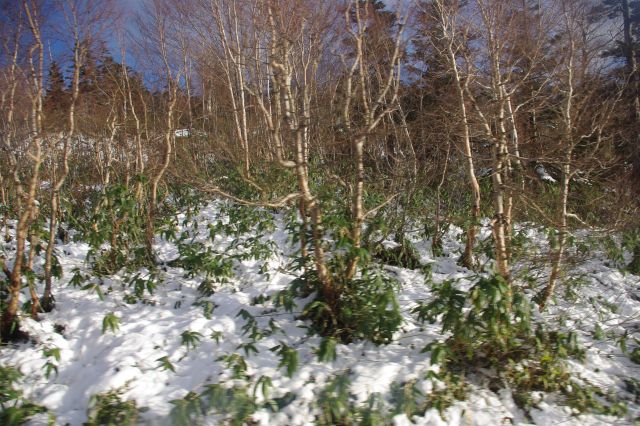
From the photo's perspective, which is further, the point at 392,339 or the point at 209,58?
the point at 209,58

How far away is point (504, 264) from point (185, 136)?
874 centimetres

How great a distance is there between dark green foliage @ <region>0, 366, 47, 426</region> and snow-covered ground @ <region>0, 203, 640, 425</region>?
7 centimetres

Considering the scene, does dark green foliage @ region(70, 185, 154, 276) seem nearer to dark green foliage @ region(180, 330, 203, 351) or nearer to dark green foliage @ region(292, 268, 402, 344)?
dark green foliage @ region(180, 330, 203, 351)

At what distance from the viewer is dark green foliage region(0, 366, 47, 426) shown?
2488mm

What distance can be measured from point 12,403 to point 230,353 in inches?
60.5

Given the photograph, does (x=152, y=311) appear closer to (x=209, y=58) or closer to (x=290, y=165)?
(x=290, y=165)

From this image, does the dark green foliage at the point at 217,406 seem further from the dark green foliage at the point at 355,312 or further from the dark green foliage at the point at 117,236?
the dark green foliage at the point at 117,236

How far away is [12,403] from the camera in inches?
110

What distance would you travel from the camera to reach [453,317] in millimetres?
3021

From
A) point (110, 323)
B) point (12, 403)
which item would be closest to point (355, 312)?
point (110, 323)

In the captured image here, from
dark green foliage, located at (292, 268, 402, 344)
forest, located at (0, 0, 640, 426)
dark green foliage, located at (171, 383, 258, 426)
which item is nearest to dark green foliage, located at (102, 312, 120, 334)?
forest, located at (0, 0, 640, 426)

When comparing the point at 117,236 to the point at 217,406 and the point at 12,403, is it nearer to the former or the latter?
the point at 12,403

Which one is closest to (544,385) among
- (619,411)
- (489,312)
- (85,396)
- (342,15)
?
(619,411)

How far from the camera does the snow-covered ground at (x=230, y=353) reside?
286 cm
